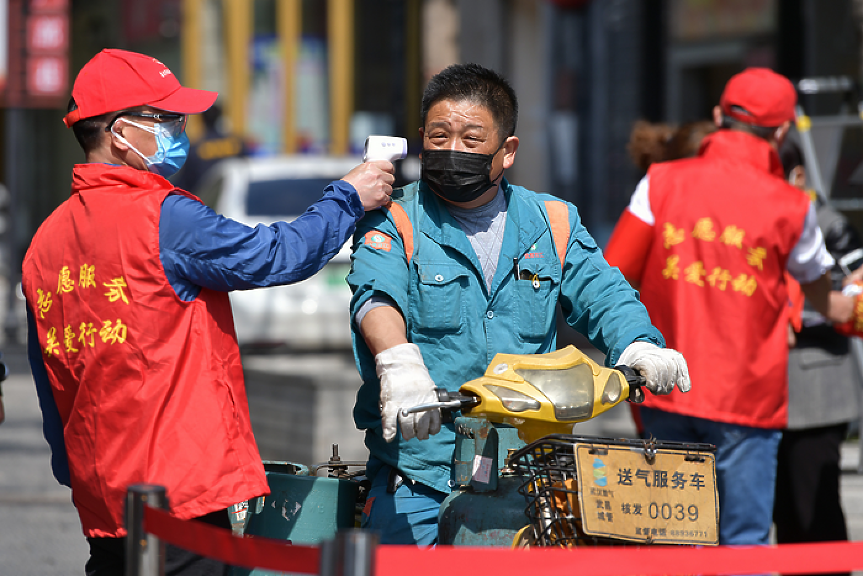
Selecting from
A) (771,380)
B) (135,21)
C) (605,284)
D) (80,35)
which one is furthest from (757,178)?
(80,35)

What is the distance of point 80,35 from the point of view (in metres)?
22.4

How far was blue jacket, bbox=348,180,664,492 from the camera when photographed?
3.08 metres

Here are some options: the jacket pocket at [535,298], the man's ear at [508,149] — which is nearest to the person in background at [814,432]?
the jacket pocket at [535,298]

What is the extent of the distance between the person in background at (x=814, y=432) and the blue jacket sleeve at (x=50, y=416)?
3.07m

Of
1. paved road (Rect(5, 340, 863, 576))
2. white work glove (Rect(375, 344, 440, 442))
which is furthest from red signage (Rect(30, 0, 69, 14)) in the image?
white work glove (Rect(375, 344, 440, 442))

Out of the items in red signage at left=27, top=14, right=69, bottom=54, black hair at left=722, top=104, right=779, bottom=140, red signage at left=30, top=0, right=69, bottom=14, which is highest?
red signage at left=30, top=0, right=69, bottom=14

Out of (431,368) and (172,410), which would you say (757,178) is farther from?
(172,410)

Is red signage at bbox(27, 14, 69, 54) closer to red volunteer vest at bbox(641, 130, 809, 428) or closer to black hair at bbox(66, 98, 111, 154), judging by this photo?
red volunteer vest at bbox(641, 130, 809, 428)

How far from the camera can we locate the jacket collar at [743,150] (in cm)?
468

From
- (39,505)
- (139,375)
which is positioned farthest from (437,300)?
(39,505)

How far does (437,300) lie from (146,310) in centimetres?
77

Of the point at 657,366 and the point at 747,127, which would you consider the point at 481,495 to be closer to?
the point at 657,366

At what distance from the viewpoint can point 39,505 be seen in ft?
23.1

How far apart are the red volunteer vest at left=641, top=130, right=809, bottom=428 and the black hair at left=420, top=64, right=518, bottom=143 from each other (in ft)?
5.16
